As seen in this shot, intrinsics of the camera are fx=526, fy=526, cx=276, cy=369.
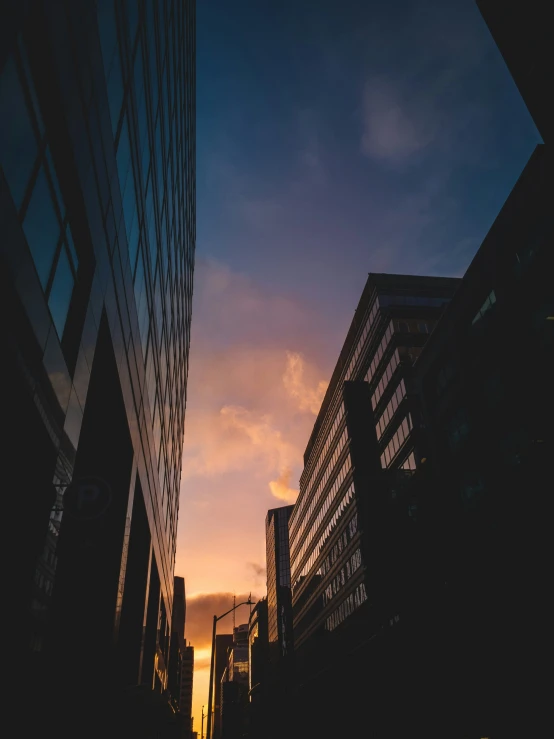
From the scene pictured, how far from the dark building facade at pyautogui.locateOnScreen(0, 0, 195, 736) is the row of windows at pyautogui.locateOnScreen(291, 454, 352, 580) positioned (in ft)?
111

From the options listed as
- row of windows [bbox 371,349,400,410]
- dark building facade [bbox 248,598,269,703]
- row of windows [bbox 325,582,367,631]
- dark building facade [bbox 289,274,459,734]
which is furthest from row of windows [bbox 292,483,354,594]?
dark building facade [bbox 248,598,269,703]

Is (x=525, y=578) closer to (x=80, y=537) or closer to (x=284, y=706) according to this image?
(x=80, y=537)

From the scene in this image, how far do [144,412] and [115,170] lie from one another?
12495 mm

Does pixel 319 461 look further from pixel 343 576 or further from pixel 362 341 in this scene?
pixel 362 341

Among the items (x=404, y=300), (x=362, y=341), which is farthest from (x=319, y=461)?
(x=404, y=300)

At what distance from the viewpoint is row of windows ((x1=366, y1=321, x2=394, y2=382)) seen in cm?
5509

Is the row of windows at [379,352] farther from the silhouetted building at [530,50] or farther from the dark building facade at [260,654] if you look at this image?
the dark building facade at [260,654]

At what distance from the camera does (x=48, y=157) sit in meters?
12.2

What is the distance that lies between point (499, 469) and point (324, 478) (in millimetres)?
42958

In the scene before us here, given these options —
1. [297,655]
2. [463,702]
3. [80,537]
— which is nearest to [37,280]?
[80,537]

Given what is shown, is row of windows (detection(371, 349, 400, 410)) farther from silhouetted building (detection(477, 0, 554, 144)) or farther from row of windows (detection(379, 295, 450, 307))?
silhouetted building (detection(477, 0, 554, 144))

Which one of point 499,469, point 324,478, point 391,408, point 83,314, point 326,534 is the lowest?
point 83,314

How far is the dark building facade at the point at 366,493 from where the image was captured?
4866 centimetres

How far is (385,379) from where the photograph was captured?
5525 centimetres
